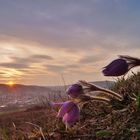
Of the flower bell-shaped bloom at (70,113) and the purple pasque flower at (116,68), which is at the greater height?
the purple pasque flower at (116,68)

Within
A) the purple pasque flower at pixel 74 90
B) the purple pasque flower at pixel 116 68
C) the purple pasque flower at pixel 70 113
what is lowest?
the purple pasque flower at pixel 70 113

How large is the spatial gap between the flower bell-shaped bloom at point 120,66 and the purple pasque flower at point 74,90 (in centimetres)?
26

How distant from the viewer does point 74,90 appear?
3014 millimetres

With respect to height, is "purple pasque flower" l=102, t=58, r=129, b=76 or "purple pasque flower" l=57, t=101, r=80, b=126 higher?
"purple pasque flower" l=102, t=58, r=129, b=76

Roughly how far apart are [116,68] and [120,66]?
0.13 feet

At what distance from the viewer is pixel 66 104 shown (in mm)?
3018

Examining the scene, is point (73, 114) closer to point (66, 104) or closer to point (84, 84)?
point (66, 104)

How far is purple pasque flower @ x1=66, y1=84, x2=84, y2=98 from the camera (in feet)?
9.86

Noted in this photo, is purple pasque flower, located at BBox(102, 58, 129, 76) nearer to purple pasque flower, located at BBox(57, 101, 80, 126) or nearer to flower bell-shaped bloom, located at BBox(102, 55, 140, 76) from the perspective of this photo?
flower bell-shaped bloom, located at BBox(102, 55, 140, 76)

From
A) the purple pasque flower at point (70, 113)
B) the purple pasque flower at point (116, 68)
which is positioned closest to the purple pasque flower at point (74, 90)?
the purple pasque flower at point (70, 113)

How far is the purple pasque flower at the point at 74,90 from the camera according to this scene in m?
3.01

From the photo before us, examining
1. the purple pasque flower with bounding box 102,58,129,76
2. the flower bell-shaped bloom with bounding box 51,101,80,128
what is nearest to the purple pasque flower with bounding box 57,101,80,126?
the flower bell-shaped bloom with bounding box 51,101,80,128

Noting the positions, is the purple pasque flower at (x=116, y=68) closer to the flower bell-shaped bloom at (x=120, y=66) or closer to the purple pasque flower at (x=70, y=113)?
the flower bell-shaped bloom at (x=120, y=66)

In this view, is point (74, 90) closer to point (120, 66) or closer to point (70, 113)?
point (70, 113)
